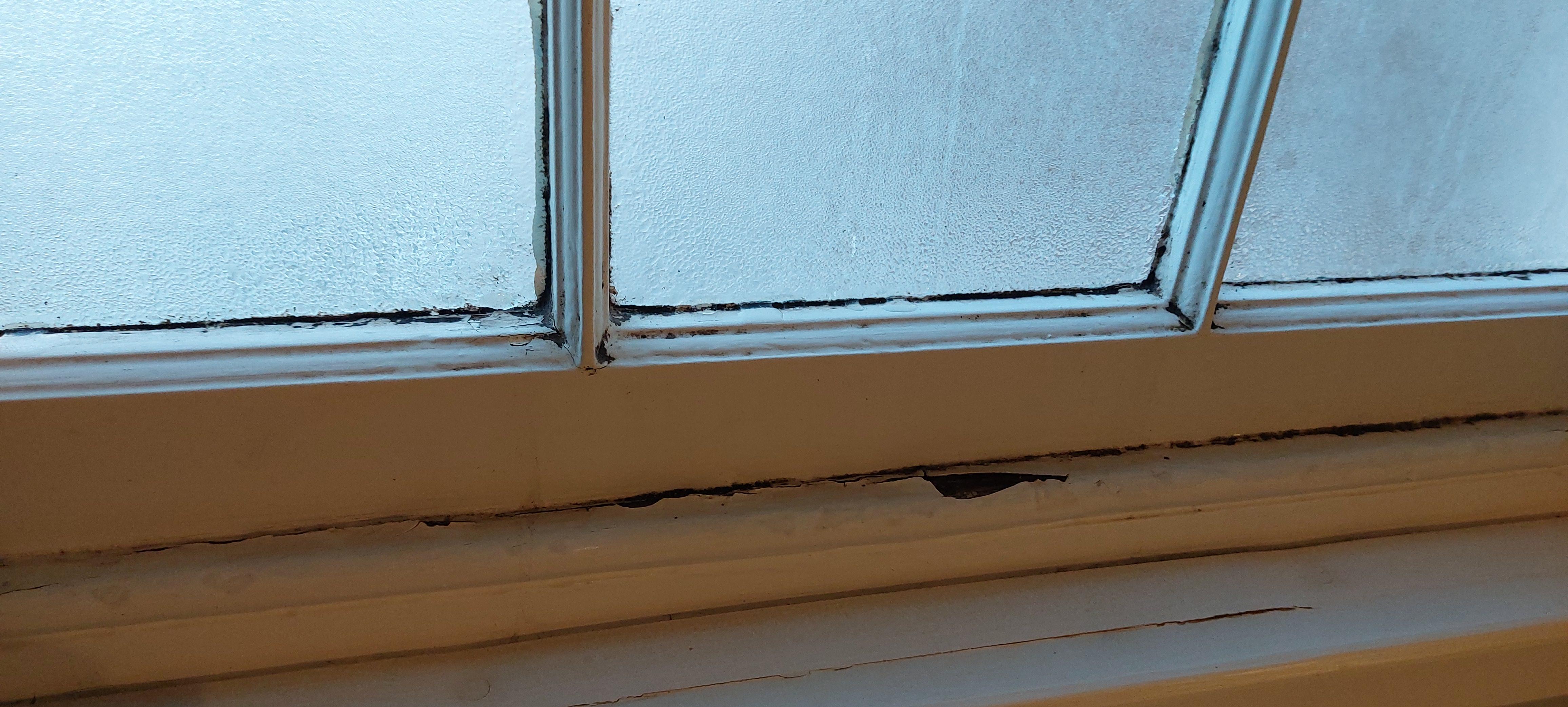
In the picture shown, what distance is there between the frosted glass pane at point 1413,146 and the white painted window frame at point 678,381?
→ 0.08ft

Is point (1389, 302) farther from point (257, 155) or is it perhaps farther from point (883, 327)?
point (257, 155)

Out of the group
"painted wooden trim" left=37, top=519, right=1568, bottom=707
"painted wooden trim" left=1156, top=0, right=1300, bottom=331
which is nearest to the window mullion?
"painted wooden trim" left=37, top=519, right=1568, bottom=707

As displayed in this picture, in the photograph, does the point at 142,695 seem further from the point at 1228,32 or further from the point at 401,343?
the point at 1228,32

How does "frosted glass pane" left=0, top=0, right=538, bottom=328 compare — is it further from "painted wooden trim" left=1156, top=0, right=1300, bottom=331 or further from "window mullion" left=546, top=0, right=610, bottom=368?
"painted wooden trim" left=1156, top=0, right=1300, bottom=331

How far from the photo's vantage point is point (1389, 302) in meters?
0.54

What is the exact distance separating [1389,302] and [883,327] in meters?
0.31

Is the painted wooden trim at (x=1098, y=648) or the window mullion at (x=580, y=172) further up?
the window mullion at (x=580, y=172)

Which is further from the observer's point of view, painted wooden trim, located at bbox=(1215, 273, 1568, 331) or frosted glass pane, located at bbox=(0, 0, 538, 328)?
painted wooden trim, located at bbox=(1215, 273, 1568, 331)

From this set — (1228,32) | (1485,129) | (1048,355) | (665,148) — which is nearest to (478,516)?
(665,148)

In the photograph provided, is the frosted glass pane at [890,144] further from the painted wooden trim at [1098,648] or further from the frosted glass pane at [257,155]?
the painted wooden trim at [1098,648]

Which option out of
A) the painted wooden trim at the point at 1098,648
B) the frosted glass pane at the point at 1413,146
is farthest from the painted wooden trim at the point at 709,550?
the frosted glass pane at the point at 1413,146

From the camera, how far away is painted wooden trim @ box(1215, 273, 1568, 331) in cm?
52

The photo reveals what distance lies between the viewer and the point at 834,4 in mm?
431

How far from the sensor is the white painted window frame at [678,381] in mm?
388
